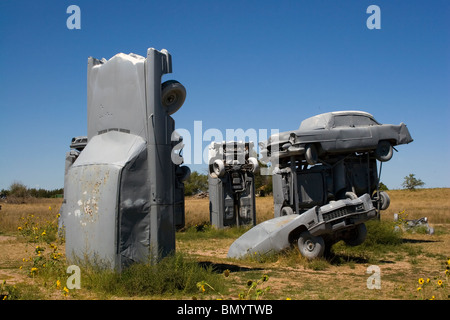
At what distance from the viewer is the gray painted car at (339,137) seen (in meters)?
14.2

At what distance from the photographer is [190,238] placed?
18000 mm

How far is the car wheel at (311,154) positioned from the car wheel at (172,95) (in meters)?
6.87

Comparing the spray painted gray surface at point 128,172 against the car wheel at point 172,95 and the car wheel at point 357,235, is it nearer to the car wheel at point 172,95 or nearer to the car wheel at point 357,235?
the car wheel at point 172,95

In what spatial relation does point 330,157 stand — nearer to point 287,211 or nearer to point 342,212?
point 287,211

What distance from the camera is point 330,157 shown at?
15227 mm

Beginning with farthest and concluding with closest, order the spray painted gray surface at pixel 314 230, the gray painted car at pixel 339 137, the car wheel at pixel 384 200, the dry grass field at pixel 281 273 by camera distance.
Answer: the car wheel at pixel 384 200 < the gray painted car at pixel 339 137 < the spray painted gray surface at pixel 314 230 < the dry grass field at pixel 281 273

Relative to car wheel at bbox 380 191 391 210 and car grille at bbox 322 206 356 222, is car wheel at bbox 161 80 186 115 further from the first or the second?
car wheel at bbox 380 191 391 210

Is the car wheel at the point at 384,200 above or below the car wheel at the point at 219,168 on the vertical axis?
→ below

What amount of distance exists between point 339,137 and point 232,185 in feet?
22.4

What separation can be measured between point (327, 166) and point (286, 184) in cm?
154

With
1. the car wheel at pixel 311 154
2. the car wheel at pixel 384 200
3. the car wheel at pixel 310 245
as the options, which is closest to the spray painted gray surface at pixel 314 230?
the car wheel at pixel 310 245

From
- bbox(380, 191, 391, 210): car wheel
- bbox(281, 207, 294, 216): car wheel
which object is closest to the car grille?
bbox(281, 207, 294, 216): car wheel
